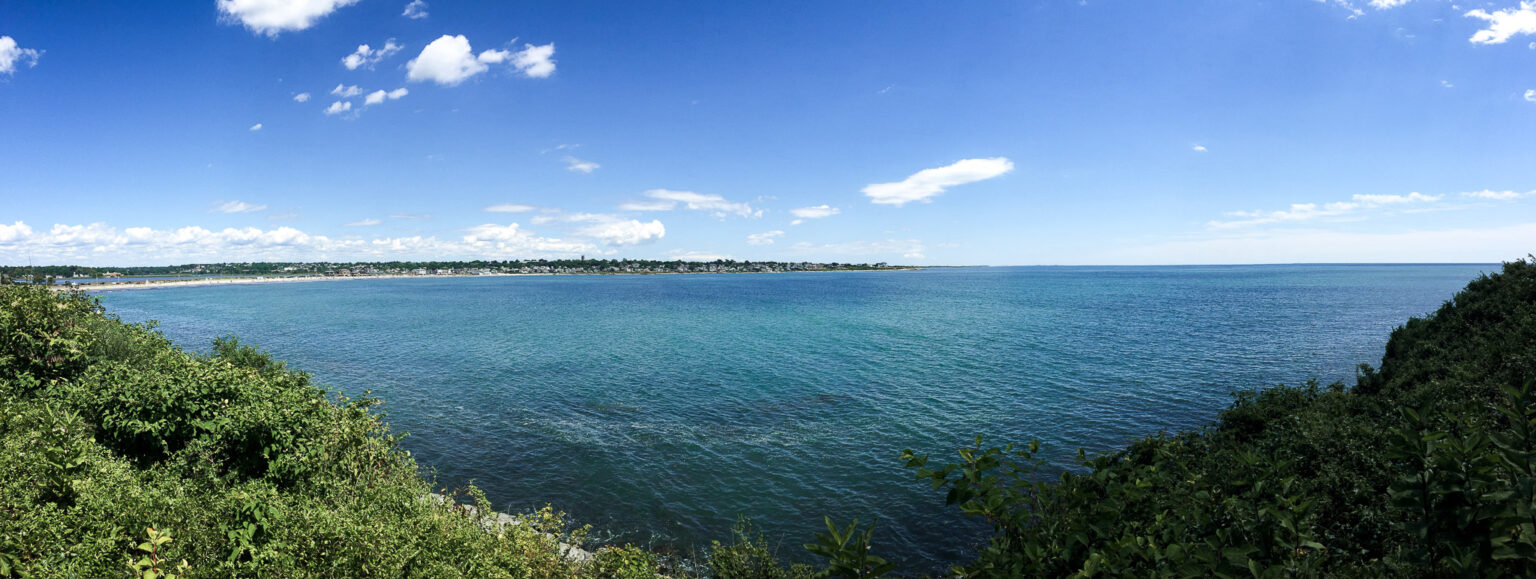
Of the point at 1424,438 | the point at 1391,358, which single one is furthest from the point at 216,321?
the point at 1391,358

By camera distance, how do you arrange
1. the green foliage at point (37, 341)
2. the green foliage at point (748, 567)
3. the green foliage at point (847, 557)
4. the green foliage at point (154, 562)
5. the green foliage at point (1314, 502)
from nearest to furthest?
1. the green foliage at point (1314, 502)
2. the green foliage at point (847, 557)
3. the green foliage at point (154, 562)
4. the green foliage at point (748, 567)
5. the green foliage at point (37, 341)

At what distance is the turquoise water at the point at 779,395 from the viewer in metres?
24.8

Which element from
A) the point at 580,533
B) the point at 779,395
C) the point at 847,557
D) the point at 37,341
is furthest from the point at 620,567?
the point at 779,395

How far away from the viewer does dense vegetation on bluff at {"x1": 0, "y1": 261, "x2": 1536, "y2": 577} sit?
4027 mm

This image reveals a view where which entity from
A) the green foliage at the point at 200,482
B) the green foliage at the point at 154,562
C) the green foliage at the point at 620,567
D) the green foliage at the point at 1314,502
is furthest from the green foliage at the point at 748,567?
the green foliage at the point at 154,562

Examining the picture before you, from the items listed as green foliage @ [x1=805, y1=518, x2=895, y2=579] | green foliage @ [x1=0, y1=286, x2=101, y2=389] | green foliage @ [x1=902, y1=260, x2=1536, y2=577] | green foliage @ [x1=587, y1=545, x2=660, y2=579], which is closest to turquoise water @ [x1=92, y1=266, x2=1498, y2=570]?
green foliage @ [x1=587, y1=545, x2=660, y2=579]

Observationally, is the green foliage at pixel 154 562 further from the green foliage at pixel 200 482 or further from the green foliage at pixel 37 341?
the green foliage at pixel 37 341

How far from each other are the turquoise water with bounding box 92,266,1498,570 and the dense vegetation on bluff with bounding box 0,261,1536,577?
18.1 ft

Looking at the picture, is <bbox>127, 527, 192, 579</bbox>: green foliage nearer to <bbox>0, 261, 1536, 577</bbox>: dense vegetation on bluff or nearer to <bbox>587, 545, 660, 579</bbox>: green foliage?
<bbox>0, 261, 1536, 577</bbox>: dense vegetation on bluff

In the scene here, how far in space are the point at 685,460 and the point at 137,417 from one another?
19.1 meters

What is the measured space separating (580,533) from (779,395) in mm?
21830

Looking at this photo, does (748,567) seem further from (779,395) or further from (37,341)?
(37,341)

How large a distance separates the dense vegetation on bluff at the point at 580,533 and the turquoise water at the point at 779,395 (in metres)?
5.50

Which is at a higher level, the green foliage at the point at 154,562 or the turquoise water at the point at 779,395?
the green foliage at the point at 154,562
